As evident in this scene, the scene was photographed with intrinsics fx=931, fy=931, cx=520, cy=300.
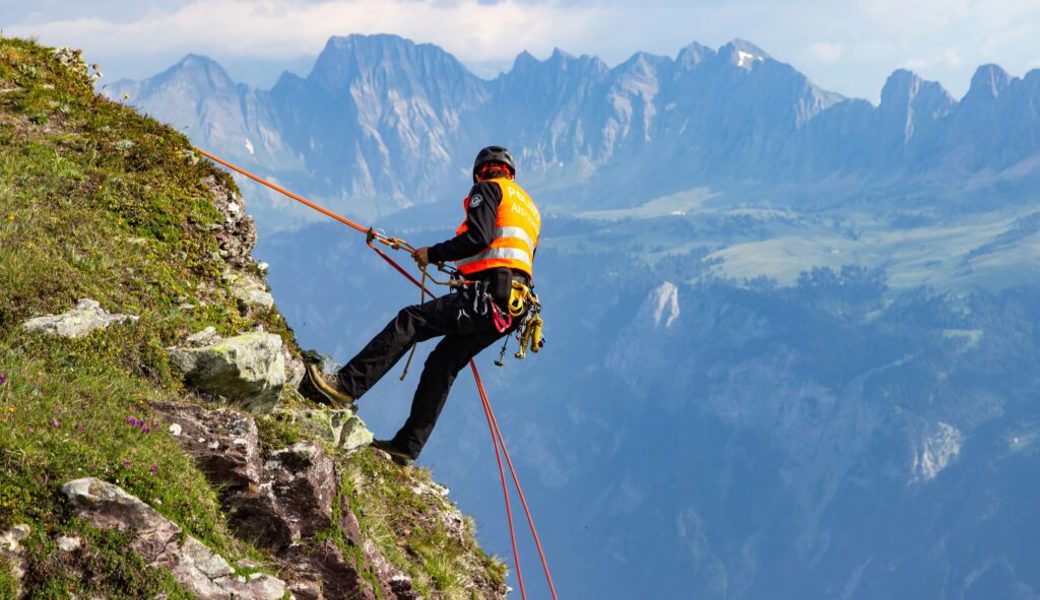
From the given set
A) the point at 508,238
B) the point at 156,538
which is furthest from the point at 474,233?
the point at 156,538

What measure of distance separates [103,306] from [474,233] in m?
4.52

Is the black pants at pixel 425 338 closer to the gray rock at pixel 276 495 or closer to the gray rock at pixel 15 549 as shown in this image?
the gray rock at pixel 276 495

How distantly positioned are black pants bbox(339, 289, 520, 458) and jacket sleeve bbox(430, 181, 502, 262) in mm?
580

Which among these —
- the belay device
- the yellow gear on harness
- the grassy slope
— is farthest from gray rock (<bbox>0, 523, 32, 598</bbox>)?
A: the yellow gear on harness

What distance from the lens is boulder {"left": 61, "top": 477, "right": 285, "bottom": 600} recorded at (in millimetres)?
6820

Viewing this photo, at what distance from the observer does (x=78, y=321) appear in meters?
9.39

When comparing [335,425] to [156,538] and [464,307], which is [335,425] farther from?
[156,538]

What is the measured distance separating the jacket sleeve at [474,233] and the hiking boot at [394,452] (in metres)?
2.64

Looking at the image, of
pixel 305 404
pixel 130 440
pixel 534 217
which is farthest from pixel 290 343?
pixel 130 440

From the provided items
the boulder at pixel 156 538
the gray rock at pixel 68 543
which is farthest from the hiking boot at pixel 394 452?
the gray rock at pixel 68 543

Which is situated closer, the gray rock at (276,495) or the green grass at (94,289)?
the green grass at (94,289)

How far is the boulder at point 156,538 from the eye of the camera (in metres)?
6.82

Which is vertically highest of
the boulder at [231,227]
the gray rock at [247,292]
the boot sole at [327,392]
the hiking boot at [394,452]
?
the boulder at [231,227]

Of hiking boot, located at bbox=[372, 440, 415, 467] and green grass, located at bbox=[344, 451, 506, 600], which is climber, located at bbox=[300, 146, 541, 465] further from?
green grass, located at bbox=[344, 451, 506, 600]
